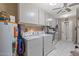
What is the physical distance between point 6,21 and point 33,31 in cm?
95

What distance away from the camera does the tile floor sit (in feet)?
7.15

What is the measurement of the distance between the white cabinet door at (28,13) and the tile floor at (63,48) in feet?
3.55

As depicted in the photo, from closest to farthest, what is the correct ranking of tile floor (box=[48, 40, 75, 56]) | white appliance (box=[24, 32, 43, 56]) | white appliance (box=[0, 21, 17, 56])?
white appliance (box=[0, 21, 17, 56])
tile floor (box=[48, 40, 75, 56])
white appliance (box=[24, 32, 43, 56])

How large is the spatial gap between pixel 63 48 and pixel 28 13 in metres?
1.35

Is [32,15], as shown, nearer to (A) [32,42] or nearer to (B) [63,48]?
(A) [32,42]

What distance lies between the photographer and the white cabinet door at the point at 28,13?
2414 millimetres

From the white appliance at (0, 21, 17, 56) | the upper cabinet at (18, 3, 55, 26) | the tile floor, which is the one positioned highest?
the upper cabinet at (18, 3, 55, 26)

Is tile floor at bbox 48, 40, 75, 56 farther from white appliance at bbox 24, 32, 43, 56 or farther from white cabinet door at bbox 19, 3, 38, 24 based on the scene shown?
white cabinet door at bbox 19, 3, 38, 24

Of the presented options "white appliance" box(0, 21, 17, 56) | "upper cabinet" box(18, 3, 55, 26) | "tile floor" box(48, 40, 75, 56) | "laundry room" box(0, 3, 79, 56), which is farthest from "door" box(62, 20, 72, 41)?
"white appliance" box(0, 21, 17, 56)

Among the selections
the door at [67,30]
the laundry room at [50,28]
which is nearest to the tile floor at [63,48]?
the laundry room at [50,28]

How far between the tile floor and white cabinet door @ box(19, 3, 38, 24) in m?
1.08

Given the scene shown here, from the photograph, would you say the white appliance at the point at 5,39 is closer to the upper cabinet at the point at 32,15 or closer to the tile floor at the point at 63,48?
the upper cabinet at the point at 32,15

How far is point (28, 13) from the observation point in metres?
2.77

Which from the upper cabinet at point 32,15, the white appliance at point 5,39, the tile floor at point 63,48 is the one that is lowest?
the tile floor at point 63,48
